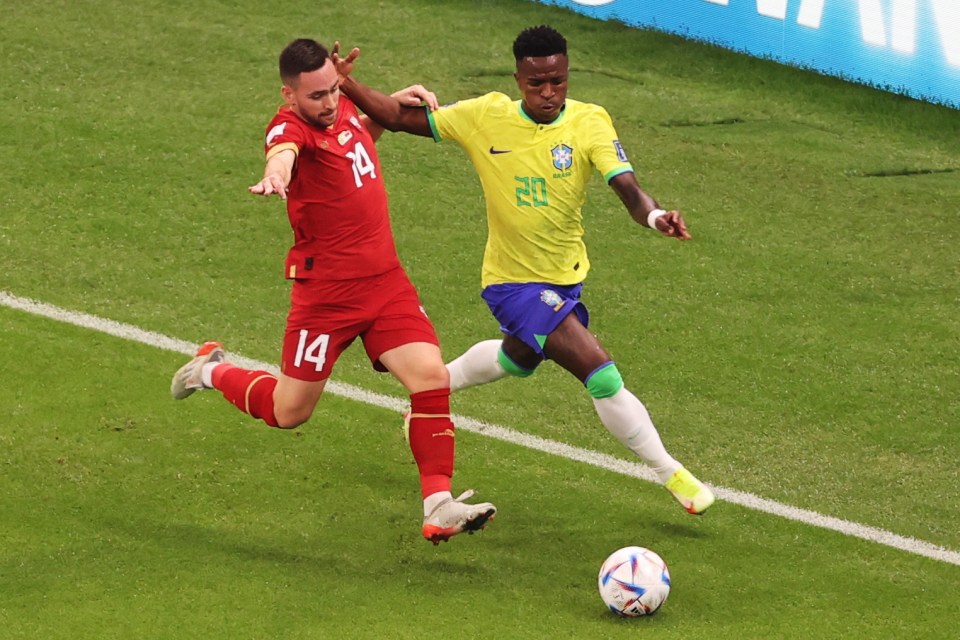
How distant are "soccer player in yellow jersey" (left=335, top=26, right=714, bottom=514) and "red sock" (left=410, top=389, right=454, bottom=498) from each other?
0.68 m

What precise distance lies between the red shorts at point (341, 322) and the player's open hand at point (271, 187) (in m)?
1.01

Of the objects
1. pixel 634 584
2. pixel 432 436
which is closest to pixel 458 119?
pixel 432 436

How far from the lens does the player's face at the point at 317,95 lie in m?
6.91

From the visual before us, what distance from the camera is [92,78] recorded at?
502 inches

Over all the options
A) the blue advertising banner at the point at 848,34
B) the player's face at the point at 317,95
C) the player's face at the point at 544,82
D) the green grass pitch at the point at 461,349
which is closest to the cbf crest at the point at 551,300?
the player's face at the point at 544,82

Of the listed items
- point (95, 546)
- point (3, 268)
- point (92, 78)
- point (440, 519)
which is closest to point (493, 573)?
point (440, 519)

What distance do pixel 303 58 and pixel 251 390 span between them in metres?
1.69

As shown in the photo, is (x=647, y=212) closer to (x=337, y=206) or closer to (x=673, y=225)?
(x=673, y=225)

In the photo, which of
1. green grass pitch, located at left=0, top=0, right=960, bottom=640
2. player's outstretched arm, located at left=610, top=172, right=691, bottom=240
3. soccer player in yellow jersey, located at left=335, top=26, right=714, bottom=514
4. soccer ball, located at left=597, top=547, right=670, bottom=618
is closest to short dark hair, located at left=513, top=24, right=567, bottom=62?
soccer player in yellow jersey, located at left=335, top=26, right=714, bottom=514

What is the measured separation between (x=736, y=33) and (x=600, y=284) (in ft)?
13.8

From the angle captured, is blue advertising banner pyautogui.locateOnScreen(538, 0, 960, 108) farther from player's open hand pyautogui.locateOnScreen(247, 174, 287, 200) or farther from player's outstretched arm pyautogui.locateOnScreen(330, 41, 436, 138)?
player's open hand pyautogui.locateOnScreen(247, 174, 287, 200)

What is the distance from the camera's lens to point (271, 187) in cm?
613

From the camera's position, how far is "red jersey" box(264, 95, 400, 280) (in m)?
7.05

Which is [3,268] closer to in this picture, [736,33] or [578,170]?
[578,170]
